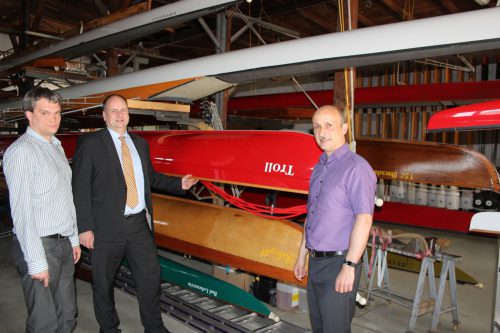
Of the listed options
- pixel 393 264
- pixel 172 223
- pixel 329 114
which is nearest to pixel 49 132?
pixel 329 114

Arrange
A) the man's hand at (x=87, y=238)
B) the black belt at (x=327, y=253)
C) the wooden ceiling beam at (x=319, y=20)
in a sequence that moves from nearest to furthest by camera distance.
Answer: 1. the black belt at (x=327, y=253)
2. the man's hand at (x=87, y=238)
3. the wooden ceiling beam at (x=319, y=20)

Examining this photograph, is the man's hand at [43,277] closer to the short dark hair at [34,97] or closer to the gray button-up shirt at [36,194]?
the gray button-up shirt at [36,194]

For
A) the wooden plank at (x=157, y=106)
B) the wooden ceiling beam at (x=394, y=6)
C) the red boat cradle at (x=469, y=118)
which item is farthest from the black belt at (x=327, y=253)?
the wooden ceiling beam at (x=394, y=6)

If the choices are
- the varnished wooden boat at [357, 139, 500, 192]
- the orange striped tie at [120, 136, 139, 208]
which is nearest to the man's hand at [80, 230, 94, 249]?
the orange striped tie at [120, 136, 139, 208]

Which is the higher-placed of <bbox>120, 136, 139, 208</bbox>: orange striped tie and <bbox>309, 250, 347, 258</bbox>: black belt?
<bbox>120, 136, 139, 208</bbox>: orange striped tie

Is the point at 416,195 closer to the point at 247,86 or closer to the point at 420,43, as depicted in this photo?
the point at 420,43

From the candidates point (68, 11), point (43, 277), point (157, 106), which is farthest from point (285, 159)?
point (68, 11)

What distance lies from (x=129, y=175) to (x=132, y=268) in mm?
598

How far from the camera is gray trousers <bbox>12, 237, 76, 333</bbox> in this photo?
1948mm

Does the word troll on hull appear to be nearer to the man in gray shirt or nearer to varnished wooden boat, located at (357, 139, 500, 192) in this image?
varnished wooden boat, located at (357, 139, 500, 192)

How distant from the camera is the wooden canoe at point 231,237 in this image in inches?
116

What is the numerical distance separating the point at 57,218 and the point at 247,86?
1070 cm

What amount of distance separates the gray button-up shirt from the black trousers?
13.9 inches

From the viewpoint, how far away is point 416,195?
720 cm
